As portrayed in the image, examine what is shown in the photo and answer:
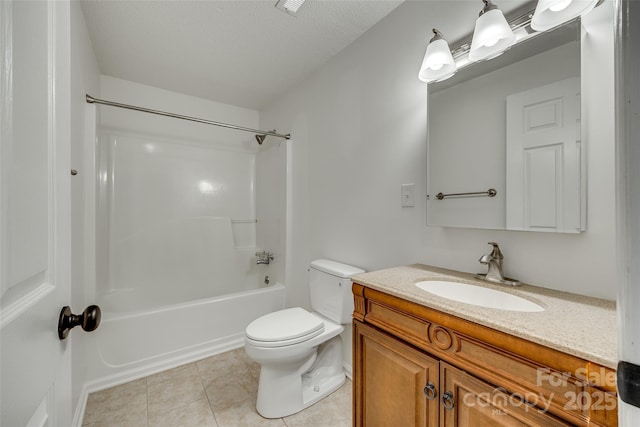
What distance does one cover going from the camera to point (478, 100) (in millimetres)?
1225

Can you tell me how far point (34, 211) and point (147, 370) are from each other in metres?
1.99

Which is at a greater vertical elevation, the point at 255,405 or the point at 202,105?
the point at 202,105

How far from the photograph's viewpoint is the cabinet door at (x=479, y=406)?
2.19ft

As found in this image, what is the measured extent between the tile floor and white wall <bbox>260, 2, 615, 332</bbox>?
81 centimetres

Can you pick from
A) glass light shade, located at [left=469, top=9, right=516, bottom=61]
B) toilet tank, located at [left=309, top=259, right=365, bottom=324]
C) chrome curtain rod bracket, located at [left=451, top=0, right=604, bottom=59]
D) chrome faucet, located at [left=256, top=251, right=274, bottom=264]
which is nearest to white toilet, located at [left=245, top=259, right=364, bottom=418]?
toilet tank, located at [left=309, top=259, right=365, bottom=324]

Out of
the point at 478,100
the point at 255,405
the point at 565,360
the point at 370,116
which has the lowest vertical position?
the point at 255,405

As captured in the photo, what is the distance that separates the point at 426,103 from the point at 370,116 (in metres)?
Result: 0.41

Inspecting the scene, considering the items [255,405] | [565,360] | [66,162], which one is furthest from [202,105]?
[565,360]

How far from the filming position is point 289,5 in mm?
1528

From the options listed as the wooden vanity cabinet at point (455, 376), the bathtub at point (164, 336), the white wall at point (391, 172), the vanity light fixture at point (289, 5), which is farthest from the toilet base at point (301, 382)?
the vanity light fixture at point (289, 5)

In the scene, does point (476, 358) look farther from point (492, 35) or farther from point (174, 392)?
point (174, 392)

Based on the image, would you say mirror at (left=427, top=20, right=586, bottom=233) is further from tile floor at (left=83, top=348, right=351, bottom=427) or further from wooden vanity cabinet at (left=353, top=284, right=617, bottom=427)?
tile floor at (left=83, top=348, right=351, bottom=427)

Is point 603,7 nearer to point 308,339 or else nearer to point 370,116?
point 370,116

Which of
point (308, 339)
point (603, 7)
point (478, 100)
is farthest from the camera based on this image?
point (308, 339)
